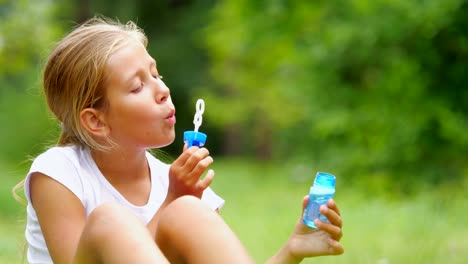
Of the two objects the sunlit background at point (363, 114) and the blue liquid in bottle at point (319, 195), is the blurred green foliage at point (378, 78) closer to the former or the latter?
the sunlit background at point (363, 114)

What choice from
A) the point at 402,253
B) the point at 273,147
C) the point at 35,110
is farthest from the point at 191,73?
the point at 402,253

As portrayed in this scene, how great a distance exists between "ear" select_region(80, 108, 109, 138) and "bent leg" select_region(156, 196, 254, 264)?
12.8 inches

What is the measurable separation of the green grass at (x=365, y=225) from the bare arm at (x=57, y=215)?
59 cm

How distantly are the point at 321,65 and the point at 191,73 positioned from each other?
28.4 ft

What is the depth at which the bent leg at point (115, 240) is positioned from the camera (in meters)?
1.78

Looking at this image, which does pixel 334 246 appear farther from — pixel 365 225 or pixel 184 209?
pixel 365 225

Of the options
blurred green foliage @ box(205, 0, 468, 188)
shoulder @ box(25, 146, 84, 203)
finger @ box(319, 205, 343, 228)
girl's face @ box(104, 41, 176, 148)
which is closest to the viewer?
finger @ box(319, 205, 343, 228)

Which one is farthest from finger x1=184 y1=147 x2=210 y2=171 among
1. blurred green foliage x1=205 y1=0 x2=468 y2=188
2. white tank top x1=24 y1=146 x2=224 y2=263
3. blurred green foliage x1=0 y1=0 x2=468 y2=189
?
blurred green foliage x1=205 y1=0 x2=468 y2=188

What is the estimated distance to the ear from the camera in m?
2.19

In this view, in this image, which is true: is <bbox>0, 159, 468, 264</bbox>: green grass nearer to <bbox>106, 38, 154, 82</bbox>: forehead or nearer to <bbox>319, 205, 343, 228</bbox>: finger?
<bbox>106, 38, 154, 82</bbox>: forehead

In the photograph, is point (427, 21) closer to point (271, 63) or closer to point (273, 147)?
point (271, 63)

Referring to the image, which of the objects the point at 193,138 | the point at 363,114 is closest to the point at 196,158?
the point at 193,138

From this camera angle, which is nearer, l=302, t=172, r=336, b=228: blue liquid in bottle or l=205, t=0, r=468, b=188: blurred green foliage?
l=302, t=172, r=336, b=228: blue liquid in bottle

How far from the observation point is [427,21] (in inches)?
264
